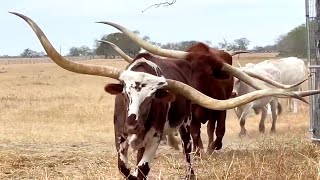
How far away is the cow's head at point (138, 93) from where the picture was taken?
623cm

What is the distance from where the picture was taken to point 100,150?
1153 cm

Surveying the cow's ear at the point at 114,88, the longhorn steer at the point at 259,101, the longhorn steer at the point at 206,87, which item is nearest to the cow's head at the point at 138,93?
the cow's ear at the point at 114,88

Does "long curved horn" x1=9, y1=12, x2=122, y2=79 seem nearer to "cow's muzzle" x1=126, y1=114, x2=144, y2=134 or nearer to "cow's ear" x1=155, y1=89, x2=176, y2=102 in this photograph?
"cow's ear" x1=155, y1=89, x2=176, y2=102

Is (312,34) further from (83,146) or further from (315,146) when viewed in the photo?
(83,146)

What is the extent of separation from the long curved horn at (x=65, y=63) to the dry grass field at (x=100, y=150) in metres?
1.05

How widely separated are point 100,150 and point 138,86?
17.4ft

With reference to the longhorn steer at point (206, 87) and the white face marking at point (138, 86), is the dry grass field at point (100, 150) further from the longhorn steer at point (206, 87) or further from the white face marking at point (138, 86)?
the white face marking at point (138, 86)

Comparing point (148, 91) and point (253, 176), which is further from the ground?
point (148, 91)

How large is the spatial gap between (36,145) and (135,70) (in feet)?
18.9

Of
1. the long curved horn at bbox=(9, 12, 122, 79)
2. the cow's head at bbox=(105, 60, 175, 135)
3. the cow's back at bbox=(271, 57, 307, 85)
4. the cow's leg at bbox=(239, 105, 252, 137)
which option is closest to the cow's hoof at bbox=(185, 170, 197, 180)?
the cow's head at bbox=(105, 60, 175, 135)

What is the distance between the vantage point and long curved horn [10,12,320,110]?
639 centimetres

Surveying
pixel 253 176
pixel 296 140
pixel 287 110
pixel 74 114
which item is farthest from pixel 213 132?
pixel 287 110

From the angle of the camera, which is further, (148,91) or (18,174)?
(18,174)

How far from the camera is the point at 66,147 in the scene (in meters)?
12.0
